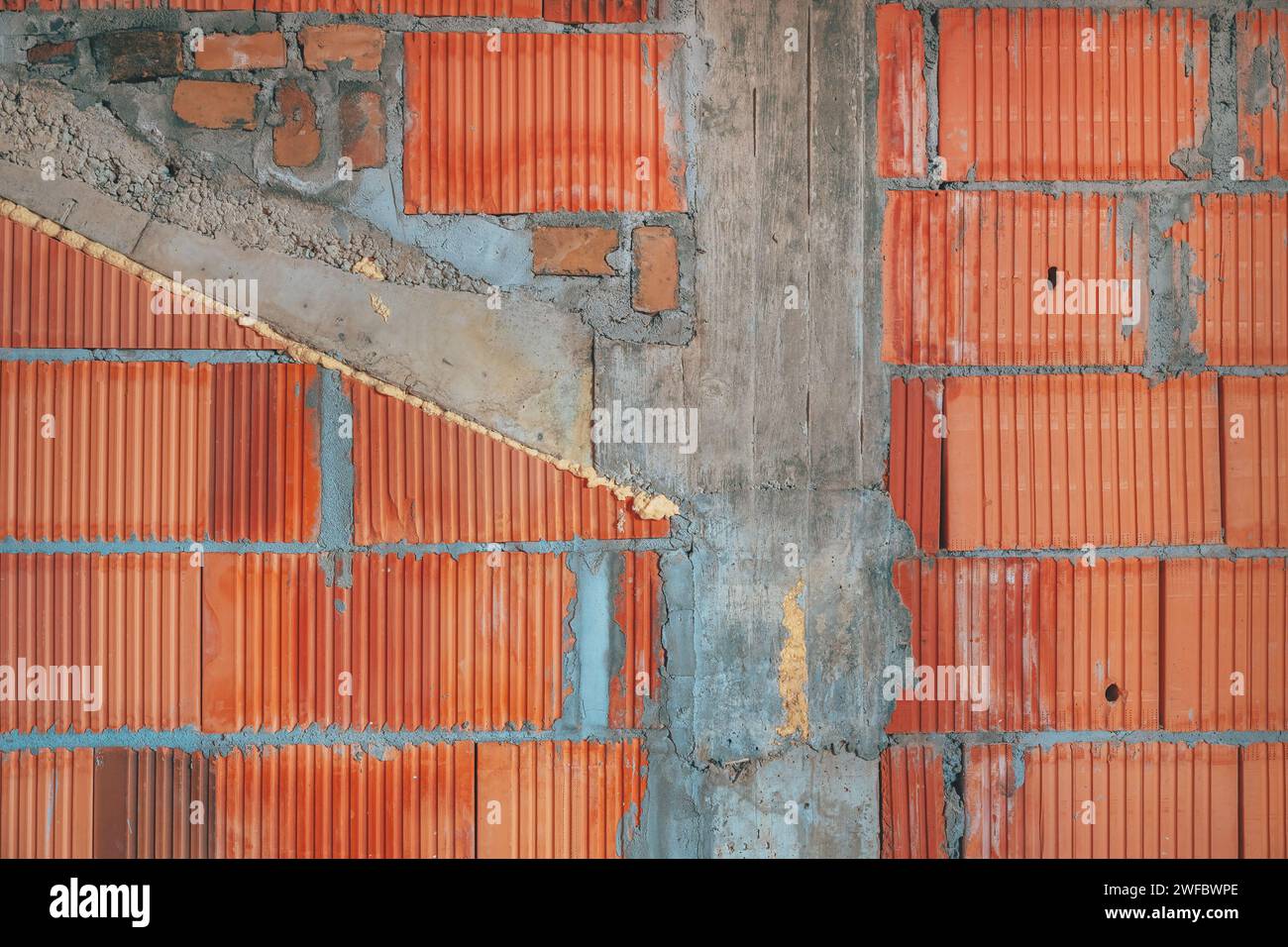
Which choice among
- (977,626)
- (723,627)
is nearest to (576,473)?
(723,627)

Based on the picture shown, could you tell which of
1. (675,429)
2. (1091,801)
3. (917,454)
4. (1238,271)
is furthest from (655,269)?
(1091,801)

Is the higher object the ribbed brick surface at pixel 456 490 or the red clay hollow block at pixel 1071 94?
the red clay hollow block at pixel 1071 94

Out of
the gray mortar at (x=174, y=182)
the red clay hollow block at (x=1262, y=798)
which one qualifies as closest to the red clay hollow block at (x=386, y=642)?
the gray mortar at (x=174, y=182)

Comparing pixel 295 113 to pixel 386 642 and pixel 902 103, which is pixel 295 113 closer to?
pixel 386 642

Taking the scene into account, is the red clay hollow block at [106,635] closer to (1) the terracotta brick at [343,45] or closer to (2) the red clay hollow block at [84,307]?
(2) the red clay hollow block at [84,307]

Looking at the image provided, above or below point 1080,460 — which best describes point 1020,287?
above

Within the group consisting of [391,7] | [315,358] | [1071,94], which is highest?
[391,7]
